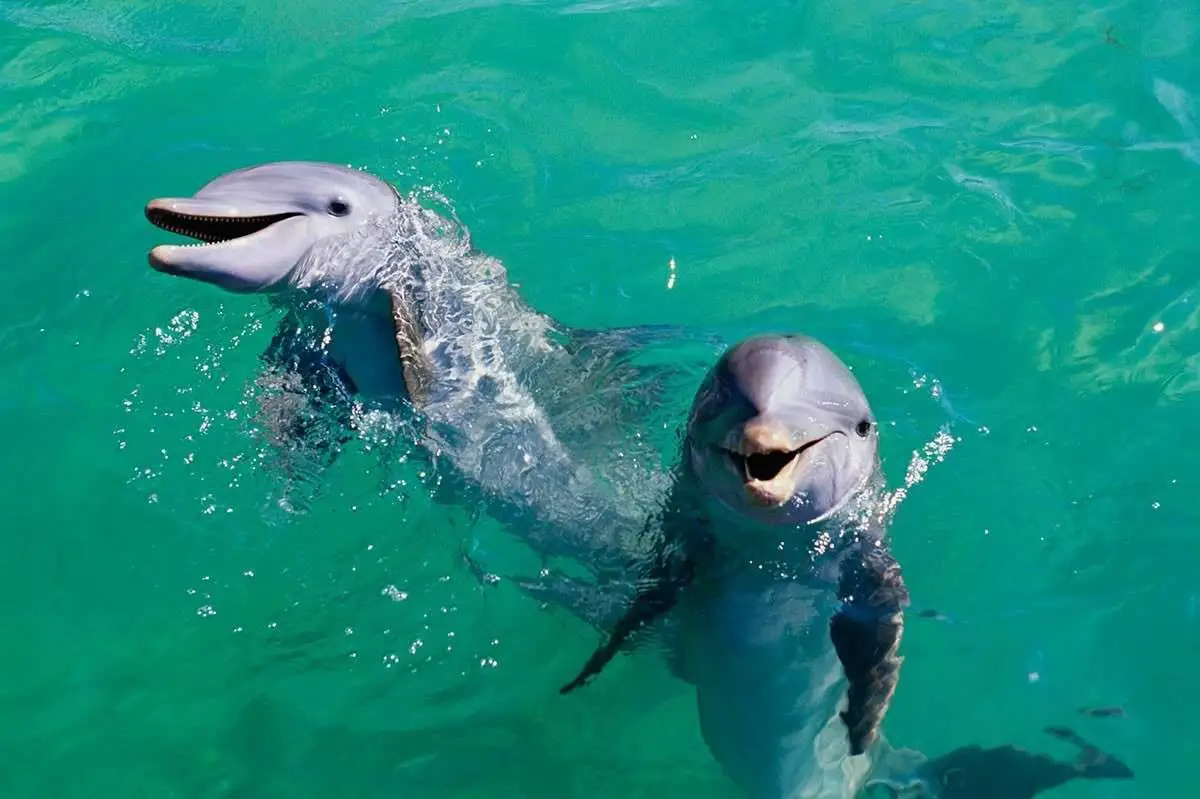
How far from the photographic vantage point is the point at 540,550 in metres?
6.59

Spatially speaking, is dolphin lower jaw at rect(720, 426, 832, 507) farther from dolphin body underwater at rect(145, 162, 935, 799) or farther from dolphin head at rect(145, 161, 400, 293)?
dolphin head at rect(145, 161, 400, 293)

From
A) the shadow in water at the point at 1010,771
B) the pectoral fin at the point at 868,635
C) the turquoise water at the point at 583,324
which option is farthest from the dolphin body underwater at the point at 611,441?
the turquoise water at the point at 583,324

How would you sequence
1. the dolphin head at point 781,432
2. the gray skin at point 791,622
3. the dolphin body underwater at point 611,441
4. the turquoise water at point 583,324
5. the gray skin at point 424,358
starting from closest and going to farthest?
the dolphin head at point 781,432 < the dolphin body underwater at point 611,441 < the gray skin at point 791,622 < the turquoise water at point 583,324 < the gray skin at point 424,358

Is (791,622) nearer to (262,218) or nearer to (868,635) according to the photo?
(868,635)

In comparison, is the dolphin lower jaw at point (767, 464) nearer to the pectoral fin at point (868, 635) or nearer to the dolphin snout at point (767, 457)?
the dolphin snout at point (767, 457)

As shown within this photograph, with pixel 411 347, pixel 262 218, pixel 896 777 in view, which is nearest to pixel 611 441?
pixel 411 347

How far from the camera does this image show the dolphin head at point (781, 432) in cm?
477

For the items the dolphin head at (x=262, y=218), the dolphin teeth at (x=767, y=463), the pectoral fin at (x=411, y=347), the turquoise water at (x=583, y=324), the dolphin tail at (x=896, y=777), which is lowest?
the dolphin tail at (x=896, y=777)

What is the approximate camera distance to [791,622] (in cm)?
561

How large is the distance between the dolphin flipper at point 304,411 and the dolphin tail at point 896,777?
10.2ft

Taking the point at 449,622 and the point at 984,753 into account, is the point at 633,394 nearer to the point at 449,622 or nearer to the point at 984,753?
the point at 449,622

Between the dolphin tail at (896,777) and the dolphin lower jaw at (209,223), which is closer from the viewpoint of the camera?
the dolphin tail at (896,777)

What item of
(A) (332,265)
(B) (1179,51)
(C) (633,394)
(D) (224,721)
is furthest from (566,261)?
(B) (1179,51)

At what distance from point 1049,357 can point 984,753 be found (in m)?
2.93
